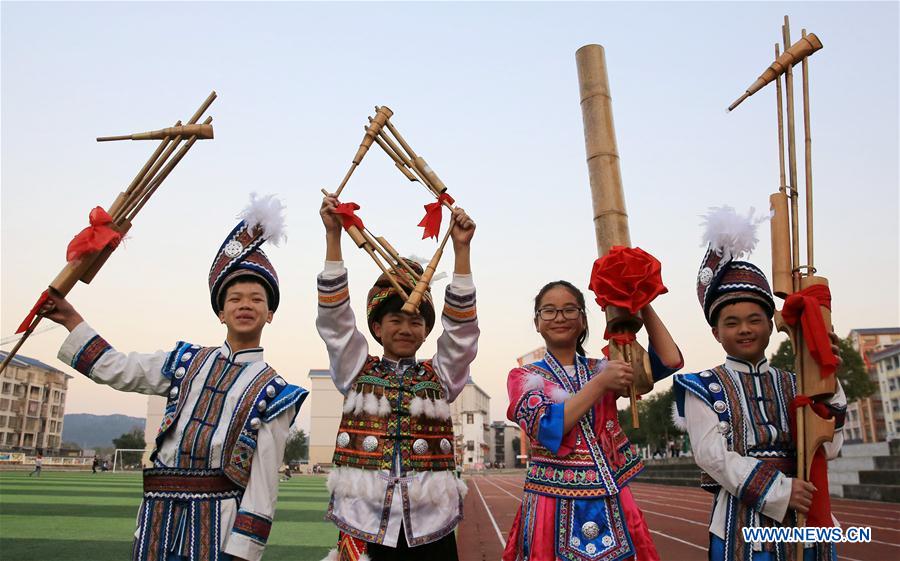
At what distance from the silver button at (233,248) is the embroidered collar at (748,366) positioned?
2246 millimetres

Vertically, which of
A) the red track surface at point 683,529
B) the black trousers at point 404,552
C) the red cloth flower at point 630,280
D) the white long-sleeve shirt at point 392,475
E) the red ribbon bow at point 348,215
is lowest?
→ the red track surface at point 683,529

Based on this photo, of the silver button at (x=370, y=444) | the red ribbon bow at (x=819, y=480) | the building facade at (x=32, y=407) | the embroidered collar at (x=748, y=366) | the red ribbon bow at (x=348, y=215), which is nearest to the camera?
the red ribbon bow at (x=819, y=480)

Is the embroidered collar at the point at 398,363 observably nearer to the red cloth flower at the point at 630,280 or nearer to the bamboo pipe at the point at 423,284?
the bamboo pipe at the point at 423,284

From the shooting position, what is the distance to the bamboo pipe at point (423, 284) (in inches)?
98.9

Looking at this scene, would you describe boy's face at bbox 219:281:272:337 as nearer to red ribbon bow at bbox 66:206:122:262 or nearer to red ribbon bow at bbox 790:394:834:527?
red ribbon bow at bbox 66:206:122:262

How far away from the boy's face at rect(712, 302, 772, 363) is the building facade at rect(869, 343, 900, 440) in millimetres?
61642

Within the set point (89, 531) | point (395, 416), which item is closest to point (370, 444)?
point (395, 416)

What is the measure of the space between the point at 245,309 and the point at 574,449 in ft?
4.96

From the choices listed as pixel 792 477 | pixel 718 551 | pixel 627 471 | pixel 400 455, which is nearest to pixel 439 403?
pixel 400 455

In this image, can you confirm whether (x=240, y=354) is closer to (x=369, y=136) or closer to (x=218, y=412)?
(x=218, y=412)

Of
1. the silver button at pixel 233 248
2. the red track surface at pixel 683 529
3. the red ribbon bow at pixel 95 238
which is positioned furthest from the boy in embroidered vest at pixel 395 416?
the red track surface at pixel 683 529

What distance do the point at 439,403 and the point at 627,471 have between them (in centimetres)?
80

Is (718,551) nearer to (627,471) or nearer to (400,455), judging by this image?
(627,471)

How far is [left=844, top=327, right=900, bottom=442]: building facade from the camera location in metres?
57.8
